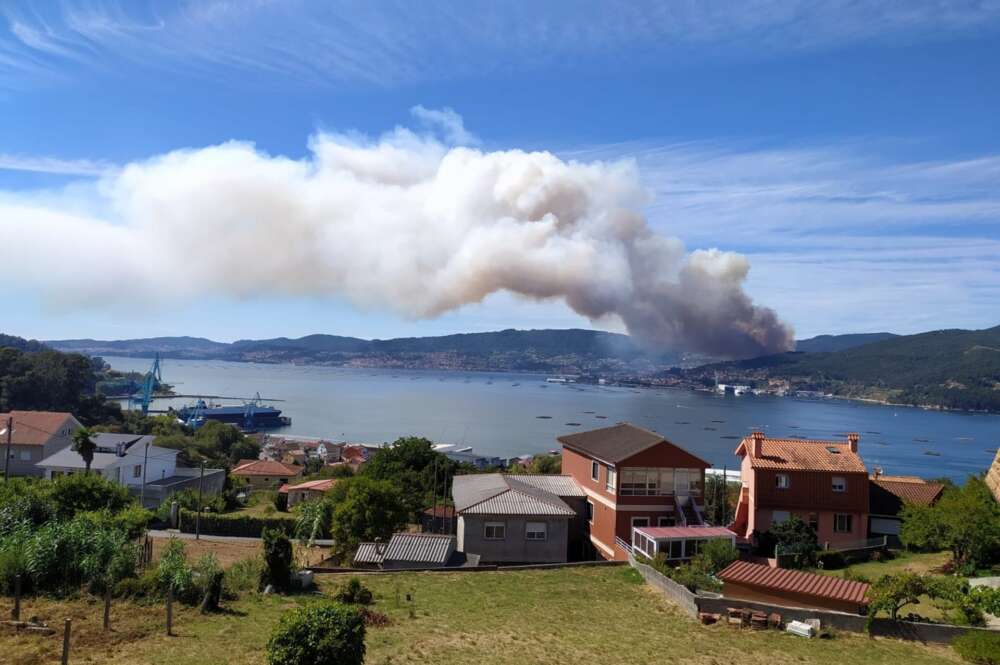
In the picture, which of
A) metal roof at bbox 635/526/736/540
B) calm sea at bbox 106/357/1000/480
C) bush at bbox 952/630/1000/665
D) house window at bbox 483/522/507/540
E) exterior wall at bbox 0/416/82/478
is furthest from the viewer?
calm sea at bbox 106/357/1000/480

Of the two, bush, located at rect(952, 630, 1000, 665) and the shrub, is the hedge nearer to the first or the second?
the shrub

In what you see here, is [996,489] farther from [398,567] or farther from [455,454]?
[455,454]

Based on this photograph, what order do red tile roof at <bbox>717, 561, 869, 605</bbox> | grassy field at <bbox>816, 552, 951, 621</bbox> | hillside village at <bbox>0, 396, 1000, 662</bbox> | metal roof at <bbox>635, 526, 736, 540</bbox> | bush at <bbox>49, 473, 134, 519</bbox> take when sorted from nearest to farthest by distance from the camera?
hillside village at <bbox>0, 396, 1000, 662</bbox>
red tile roof at <bbox>717, 561, 869, 605</bbox>
grassy field at <bbox>816, 552, 951, 621</bbox>
metal roof at <bbox>635, 526, 736, 540</bbox>
bush at <bbox>49, 473, 134, 519</bbox>

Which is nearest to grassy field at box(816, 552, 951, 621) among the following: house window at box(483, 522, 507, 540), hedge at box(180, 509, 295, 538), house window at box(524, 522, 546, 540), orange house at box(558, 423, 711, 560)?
orange house at box(558, 423, 711, 560)

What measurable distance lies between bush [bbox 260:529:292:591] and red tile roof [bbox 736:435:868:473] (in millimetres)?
14194

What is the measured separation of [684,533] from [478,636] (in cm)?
905

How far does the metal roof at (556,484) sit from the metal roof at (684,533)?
4.76 m

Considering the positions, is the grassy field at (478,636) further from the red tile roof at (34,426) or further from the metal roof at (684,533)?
the red tile roof at (34,426)

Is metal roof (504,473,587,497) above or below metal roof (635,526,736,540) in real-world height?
above

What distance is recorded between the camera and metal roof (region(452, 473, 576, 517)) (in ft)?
68.7

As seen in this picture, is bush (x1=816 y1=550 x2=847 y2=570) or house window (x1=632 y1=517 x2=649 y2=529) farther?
house window (x1=632 y1=517 x2=649 y2=529)

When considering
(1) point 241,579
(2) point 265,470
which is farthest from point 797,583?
(2) point 265,470

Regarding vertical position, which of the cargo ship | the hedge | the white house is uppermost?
the white house

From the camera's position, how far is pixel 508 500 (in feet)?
71.1
